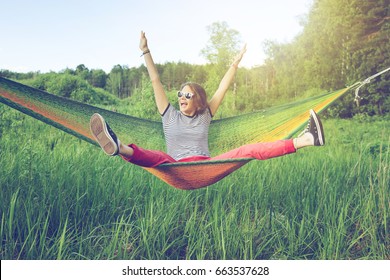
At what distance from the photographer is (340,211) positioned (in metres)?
1.78

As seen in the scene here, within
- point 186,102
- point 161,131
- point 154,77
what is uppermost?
point 154,77

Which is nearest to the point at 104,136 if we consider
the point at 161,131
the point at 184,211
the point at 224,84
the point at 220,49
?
the point at 161,131

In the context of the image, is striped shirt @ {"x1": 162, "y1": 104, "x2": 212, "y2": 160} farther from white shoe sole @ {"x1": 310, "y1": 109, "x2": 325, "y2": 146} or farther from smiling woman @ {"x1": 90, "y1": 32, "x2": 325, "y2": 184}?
white shoe sole @ {"x1": 310, "y1": 109, "x2": 325, "y2": 146}

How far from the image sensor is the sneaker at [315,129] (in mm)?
1538

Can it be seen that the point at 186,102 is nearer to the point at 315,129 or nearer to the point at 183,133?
the point at 183,133

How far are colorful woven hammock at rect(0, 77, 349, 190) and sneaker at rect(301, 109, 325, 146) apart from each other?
0.07 meters

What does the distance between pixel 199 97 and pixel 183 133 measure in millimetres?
190

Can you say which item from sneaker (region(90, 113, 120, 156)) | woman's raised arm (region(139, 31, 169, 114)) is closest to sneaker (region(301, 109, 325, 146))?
woman's raised arm (region(139, 31, 169, 114))

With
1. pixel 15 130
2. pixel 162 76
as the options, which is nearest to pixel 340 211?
pixel 162 76

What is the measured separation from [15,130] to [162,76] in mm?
876

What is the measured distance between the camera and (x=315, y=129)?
62.1 inches

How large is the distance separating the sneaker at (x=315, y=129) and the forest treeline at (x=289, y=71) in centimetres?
56

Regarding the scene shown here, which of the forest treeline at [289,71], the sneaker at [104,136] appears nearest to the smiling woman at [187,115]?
the forest treeline at [289,71]
